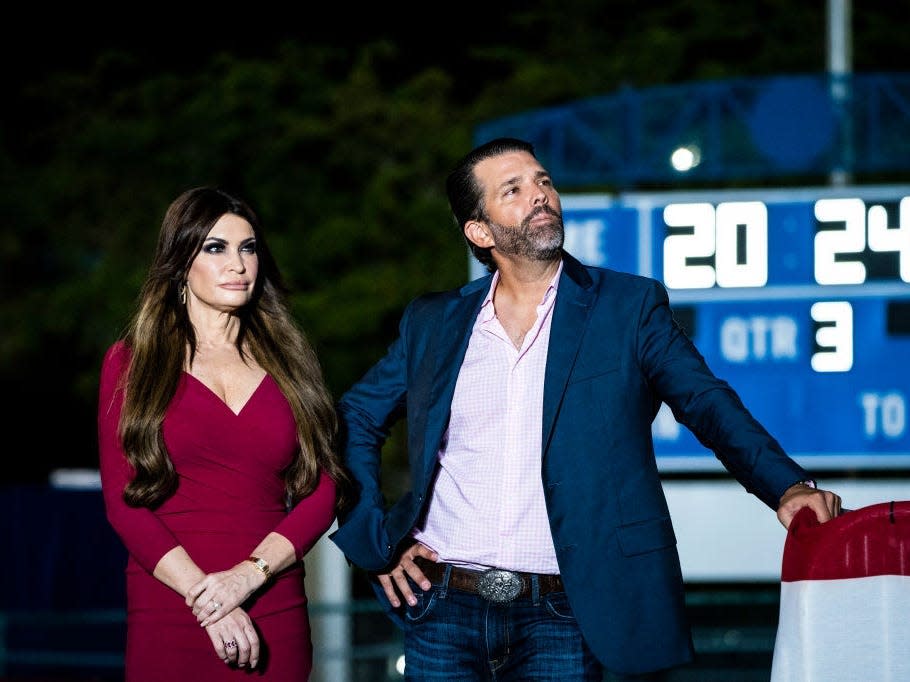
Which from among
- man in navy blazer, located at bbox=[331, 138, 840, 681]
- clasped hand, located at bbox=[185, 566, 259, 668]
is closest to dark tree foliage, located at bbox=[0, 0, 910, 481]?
man in navy blazer, located at bbox=[331, 138, 840, 681]

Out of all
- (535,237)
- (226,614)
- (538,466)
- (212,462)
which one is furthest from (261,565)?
(535,237)

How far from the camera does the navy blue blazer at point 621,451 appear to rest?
2.99 metres

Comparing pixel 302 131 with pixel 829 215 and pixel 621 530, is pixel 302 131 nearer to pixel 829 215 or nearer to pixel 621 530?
pixel 829 215

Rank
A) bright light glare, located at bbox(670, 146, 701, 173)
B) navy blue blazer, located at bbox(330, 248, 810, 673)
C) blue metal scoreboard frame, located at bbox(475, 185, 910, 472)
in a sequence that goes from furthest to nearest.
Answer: bright light glare, located at bbox(670, 146, 701, 173) → blue metal scoreboard frame, located at bbox(475, 185, 910, 472) → navy blue blazer, located at bbox(330, 248, 810, 673)

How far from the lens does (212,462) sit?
320 centimetres

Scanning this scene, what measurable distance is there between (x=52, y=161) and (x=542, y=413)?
15904 millimetres

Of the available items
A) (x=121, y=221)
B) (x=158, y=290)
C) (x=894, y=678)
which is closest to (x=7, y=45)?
(x=121, y=221)

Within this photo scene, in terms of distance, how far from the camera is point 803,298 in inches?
323

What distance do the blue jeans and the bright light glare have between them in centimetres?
622

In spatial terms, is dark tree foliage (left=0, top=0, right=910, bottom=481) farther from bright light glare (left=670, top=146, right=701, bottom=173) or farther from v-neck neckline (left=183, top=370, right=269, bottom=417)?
v-neck neckline (left=183, top=370, right=269, bottom=417)

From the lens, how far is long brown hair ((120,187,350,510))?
3.13 meters

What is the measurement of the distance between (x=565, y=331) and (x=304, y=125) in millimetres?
14167

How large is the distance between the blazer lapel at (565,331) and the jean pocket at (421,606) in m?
0.45

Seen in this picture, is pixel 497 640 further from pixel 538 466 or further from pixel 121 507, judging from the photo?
pixel 121 507
